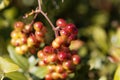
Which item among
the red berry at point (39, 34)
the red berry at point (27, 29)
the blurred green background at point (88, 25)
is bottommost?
the red berry at point (39, 34)

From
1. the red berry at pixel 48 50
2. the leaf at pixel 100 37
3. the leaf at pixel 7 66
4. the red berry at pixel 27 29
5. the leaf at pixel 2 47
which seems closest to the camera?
the leaf at pixel 7 66

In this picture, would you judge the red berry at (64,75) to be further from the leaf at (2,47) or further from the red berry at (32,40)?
the leaf at (2,47)

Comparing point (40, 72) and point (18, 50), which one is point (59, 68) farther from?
point (18, 50)

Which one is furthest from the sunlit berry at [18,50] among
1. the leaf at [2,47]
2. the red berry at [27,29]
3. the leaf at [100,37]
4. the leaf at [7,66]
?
the leaf at [100,37]

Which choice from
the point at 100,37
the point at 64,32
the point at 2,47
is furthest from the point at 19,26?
the point at 100,37

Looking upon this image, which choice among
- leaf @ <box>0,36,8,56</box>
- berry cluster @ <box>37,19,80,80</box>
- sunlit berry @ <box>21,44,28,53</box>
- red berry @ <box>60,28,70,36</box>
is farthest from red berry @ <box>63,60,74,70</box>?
leaf @ <box>0,36,8,56</box>

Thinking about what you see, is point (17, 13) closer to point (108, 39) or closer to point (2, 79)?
point (108, 39)

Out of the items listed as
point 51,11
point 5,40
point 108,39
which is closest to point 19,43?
point 51,11
